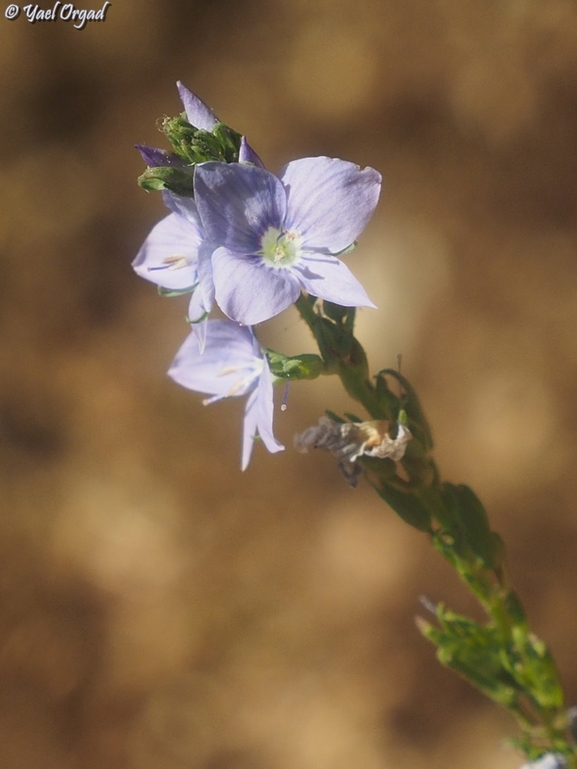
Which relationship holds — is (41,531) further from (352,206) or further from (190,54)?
(352,206)

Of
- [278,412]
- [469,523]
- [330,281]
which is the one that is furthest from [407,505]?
[278,412]

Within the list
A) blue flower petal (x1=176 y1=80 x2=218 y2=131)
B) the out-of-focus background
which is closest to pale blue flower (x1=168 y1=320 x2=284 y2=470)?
blue flower petal (x1=176 y1=80 x2=218 y2=131)

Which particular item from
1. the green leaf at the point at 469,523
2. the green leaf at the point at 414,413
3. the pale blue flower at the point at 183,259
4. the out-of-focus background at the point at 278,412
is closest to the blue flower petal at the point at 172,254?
the pale blue flower at the point at 183,259

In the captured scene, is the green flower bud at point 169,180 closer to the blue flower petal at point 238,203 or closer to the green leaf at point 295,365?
the blue flower petal at point 238,203

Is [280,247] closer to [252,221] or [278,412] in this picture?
[252,221]

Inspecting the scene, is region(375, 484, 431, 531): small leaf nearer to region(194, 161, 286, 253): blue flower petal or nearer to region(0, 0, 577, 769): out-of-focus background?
region(194, 161, 286, 253): blue flower petal

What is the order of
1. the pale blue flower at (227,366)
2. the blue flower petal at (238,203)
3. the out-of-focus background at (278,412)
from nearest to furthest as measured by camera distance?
the blue flower petal at (238,203) < the pale blue flower at (227,366) < the out-of-focus background at (278,412)

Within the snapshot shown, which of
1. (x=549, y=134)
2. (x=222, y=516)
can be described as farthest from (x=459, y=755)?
(x=549, y=134)
